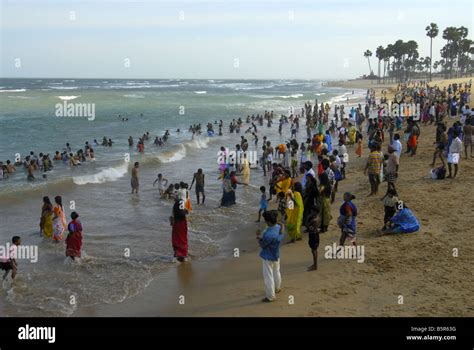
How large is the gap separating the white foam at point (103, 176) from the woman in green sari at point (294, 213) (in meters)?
11.8

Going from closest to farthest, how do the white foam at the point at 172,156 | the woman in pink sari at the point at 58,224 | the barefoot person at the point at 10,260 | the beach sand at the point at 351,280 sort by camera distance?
the beach sand at the point at 351,280 < the barefoot person at the point at 10,260 < the woman in pink sari at the point at 58,224 < the white foam at the point at 172,156

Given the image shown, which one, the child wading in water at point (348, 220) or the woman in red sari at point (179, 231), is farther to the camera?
the woman in red sari at point (179, 231)

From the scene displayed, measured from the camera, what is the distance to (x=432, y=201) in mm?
12250

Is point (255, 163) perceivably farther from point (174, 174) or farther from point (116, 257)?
point (116, 257)

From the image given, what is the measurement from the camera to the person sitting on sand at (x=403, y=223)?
10.2 metres

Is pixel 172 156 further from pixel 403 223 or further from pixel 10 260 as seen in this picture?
pixel 403 223

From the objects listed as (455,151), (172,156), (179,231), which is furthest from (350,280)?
(172,156)

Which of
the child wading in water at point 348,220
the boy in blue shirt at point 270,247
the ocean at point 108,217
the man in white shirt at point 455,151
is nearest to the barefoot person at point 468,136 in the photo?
the man in white shirt at point 455,151

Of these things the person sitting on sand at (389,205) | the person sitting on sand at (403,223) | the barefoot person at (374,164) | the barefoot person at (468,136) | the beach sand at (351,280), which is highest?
the barefoot person at (468,136)

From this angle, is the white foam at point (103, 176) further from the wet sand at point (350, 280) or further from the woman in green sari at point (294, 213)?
the woman in green sari at point (294, 213)

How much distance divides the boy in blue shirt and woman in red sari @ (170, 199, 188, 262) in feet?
9.85

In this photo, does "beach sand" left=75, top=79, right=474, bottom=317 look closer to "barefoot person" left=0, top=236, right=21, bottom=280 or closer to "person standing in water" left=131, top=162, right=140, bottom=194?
"barefoot person" left=0, top=236, right=21, bottom=280

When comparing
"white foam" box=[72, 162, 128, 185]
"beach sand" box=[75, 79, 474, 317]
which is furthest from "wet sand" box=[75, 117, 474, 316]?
"white foam" box=[72, 162, 128, 185]
